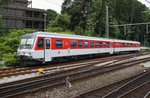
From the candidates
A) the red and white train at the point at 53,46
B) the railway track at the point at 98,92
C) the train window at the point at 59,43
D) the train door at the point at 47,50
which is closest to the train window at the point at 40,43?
the red and white train at the point at 53,46

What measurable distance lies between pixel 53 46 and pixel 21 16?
178 feet

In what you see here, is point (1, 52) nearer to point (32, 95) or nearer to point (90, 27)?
point (32, 95)

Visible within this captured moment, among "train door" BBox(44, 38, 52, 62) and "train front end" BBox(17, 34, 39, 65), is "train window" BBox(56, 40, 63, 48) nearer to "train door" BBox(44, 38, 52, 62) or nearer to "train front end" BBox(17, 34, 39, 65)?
"train door" BBox(44, 38, 52, 62)

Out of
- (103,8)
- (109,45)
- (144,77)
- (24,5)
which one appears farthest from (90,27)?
(144,77)

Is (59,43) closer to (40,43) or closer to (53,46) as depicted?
(53,46)

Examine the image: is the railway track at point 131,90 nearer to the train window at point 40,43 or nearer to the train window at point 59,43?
the train window at point 40,43

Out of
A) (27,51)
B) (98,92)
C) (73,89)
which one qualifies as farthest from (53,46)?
(98,92)

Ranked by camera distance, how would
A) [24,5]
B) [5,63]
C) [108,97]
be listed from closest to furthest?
[108,97]
[5,63]
[24,5]

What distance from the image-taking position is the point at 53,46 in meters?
22.0

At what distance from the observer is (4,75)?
16.1 meters

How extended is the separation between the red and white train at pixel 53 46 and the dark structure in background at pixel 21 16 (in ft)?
149

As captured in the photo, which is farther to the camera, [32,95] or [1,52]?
[1,52]

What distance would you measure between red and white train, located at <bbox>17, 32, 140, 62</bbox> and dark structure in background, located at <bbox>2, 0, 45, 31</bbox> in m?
45.3

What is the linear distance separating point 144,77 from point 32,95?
26.5 ft
